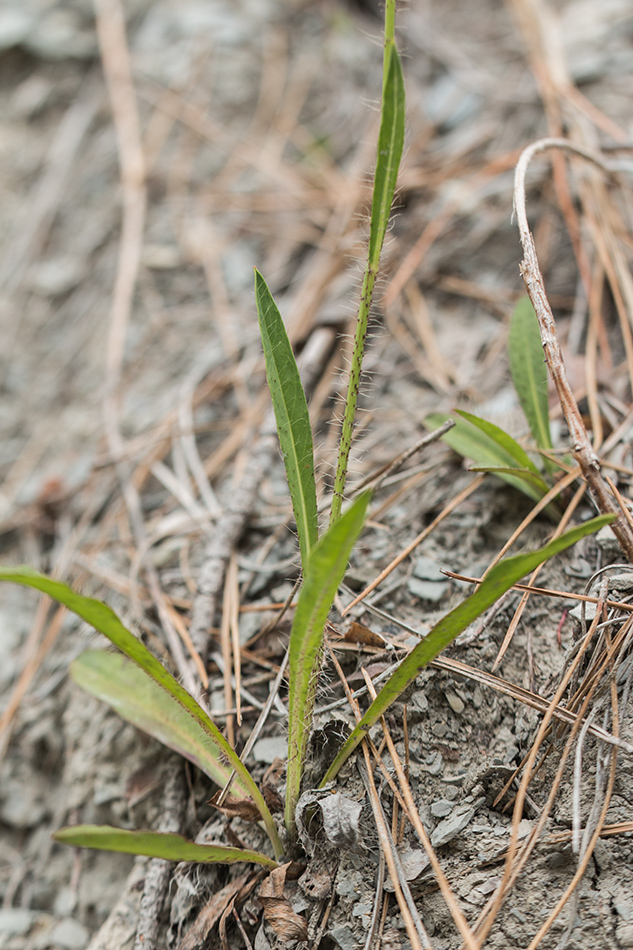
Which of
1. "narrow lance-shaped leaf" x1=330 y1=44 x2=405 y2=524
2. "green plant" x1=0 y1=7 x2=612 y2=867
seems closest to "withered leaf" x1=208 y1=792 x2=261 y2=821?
"green plant" x1=0 y1=7 x2=612 y2=867

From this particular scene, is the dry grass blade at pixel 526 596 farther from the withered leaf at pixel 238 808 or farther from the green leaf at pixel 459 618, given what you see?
the withered leaf at pixel 238 808

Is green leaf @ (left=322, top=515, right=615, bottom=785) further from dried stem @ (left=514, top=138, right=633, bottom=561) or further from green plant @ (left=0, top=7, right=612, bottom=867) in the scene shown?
dried stem @ (left=514, top=138, right=633, bottom=561)

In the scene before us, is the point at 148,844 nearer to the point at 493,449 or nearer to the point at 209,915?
the point at 209,915

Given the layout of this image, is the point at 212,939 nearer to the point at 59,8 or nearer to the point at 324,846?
the point at 324,846

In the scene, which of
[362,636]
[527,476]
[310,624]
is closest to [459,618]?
[310,624]

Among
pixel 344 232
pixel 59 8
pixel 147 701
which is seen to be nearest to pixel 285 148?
pixel 344 232

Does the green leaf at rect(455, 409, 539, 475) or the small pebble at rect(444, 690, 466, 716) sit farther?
the green leaf at rect(455, 409, 539, 475)

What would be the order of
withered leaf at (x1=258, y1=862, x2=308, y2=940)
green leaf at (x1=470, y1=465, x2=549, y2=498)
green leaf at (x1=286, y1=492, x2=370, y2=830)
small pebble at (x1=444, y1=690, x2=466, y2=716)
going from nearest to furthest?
1. green leaf at (x1=286, y1=492, x2=370, y2=830)
2. withered leaf at (x1=258, y1=862, x2=308, y2=940)
3. small pebble at (x1=444, y1=690, x2=466, y2=716)
4. green leaf at (x1=470, y1=465, x2=549, y2=498)

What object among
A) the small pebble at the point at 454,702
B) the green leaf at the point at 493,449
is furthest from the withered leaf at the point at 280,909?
the green leaf at the point at 493,449
